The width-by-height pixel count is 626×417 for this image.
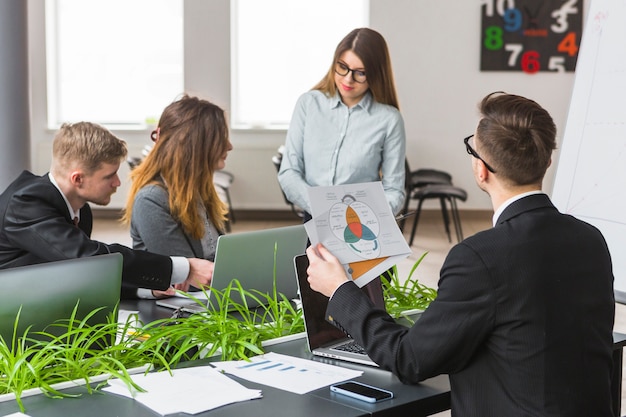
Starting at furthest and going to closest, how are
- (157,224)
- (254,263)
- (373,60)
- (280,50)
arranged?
(280,50)
(373,60)
(157,224)
(254,263)

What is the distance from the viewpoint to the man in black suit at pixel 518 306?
63.6 inches

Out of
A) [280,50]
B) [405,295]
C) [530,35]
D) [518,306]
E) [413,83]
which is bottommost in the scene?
[405,295]

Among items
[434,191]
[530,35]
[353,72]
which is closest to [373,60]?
[353,72]

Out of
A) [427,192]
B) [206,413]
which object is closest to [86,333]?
[206,413]

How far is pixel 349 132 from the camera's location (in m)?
3.50

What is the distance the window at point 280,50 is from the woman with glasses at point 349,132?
5671 mm

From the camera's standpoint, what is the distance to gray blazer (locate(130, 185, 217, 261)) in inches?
111

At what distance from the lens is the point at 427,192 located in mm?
7578

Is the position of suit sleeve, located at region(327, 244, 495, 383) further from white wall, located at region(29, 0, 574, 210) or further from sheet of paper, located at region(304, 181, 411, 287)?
white wall, located at region(29, 0, 574, 210)

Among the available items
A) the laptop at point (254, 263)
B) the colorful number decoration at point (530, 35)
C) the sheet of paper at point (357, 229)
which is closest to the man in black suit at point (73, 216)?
the laptop at point (254, 263)

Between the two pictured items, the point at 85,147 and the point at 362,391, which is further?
the point at 85,147

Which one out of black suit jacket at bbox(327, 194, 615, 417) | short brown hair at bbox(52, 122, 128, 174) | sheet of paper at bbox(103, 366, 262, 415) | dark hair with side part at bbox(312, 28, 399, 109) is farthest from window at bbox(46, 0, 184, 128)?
black suit jacket at bbox(327, 194, 615, 417)

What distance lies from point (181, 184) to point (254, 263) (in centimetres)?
53

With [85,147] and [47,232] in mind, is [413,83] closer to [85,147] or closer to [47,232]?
[85,147]
